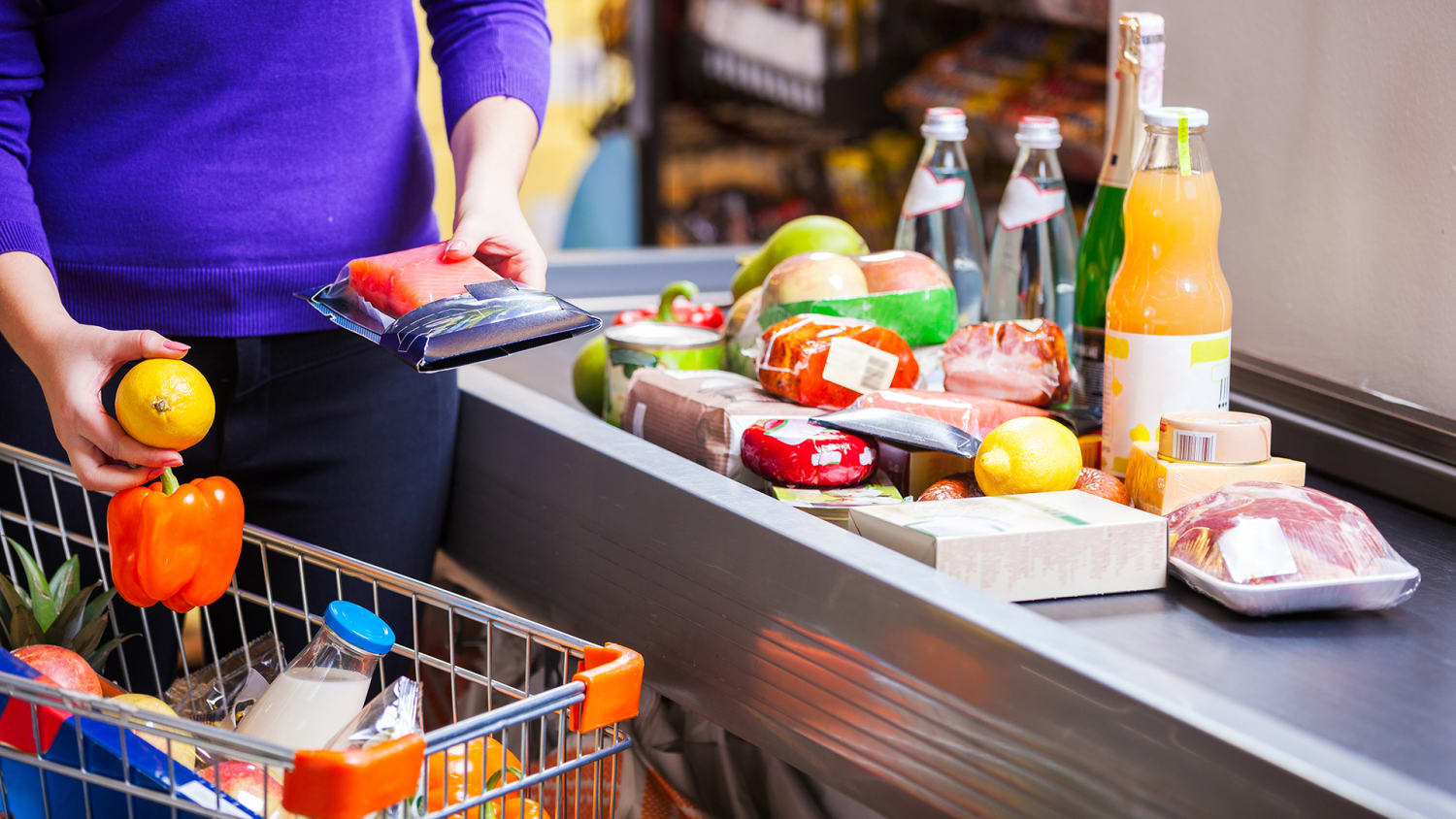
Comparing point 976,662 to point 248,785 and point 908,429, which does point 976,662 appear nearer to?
point 908,429

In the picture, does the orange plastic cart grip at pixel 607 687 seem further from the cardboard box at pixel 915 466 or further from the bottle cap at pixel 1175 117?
the bottle cap at pixel 1175 117

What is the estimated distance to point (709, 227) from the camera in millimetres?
4625

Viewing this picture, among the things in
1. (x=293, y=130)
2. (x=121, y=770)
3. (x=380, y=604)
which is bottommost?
(x=380, y=604)

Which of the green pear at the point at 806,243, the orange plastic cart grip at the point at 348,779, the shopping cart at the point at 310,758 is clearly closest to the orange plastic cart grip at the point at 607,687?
the shopping cart at the point at 310,758

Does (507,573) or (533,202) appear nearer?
(507,573)

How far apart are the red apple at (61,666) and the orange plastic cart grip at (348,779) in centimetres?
36

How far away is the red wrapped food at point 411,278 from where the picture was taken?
3.27ft

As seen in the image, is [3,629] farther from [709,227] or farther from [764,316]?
[709,227]

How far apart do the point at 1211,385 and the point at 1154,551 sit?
209mm

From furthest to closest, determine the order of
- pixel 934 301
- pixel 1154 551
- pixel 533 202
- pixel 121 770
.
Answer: pixel 533 202 → pixel 934 301 → pixel 1154 551 → pixel 121 770

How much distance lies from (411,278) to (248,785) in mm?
387

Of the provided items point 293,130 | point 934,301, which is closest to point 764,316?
point 934,301

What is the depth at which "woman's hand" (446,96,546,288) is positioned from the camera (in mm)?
1094

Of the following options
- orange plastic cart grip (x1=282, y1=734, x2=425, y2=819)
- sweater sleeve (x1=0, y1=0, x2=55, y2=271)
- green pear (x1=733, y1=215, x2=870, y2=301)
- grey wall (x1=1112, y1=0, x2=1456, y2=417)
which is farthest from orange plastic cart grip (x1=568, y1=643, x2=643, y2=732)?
grey wall (x1=1112, y1=0, x2=1456, y2=417)
